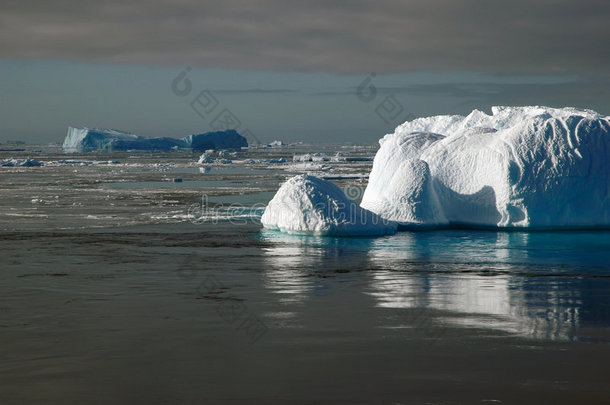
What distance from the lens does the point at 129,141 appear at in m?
98.1

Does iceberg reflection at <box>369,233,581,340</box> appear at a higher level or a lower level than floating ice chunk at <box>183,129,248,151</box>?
lower

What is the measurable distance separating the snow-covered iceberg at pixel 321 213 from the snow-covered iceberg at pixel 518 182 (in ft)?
3.92

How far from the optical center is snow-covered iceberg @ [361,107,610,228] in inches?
679

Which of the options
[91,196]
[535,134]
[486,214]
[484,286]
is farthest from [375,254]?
[91,196]

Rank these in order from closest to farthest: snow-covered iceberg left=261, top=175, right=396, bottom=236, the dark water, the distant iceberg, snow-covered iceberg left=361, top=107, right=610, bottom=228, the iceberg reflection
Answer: the dark water < the iceberg reflection < snow-covered iceberg left=261, top=175, right=396, bottom=236 < snow-covered iceberg left=361, top=107, right=610, bottom=228 < the distant iceberg

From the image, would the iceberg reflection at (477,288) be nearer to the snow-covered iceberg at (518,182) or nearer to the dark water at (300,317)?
the dark water at (300,317)

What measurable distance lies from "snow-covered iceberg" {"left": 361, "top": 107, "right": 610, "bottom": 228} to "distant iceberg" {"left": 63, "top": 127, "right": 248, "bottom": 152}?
80.9 meters

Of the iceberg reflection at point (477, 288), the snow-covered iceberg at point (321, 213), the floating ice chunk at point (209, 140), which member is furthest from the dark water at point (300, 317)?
the floating ice chunk at point (209, 140)

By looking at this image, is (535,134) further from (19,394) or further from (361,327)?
(19,394)

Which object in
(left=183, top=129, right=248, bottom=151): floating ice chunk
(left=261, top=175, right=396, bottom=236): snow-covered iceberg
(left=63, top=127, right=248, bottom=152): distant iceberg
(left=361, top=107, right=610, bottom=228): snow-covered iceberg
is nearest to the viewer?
(left=261, top=175, right=396, bottom=236): snow-covered iceberg

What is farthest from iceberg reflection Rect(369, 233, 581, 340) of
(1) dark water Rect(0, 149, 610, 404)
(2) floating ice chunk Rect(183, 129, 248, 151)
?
(2) floating ice chunk Rect(183, 129, 248, 151)

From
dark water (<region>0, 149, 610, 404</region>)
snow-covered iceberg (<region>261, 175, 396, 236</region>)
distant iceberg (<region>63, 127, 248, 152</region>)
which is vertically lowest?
dark water (<region>0, 149, 610, 404</region>)

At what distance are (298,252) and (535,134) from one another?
22.9 ft

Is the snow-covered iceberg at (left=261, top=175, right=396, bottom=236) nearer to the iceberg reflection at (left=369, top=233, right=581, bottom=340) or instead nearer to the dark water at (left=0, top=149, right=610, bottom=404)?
the dark water at (left=0, top=149, right=610, bottom=404)
